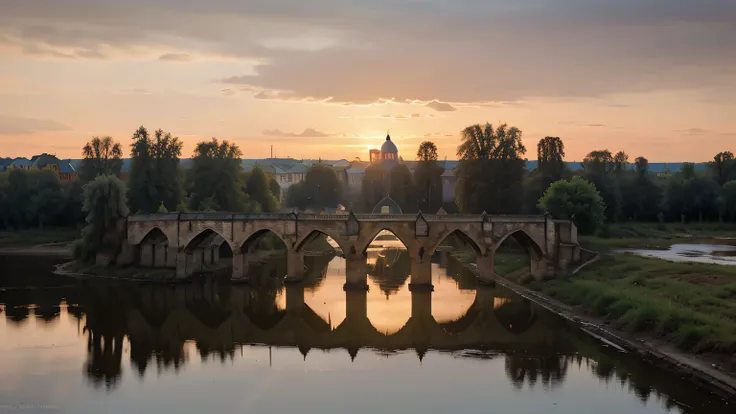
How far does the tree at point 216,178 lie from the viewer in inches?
3583

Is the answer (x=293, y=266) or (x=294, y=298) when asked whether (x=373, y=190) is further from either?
(x=294, y=298)

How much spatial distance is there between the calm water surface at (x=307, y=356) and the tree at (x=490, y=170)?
22939 millimetres

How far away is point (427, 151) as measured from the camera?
11819 centimetres

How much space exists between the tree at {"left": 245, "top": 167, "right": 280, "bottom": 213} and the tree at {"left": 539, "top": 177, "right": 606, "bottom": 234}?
37.2 metres

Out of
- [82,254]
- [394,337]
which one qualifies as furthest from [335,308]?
[82,254]

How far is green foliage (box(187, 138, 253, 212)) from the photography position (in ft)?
299

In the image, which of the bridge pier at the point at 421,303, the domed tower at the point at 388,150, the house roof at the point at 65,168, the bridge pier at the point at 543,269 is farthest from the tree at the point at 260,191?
the domed tower at the point at 388,150

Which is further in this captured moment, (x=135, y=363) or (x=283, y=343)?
(x=283, y=343)

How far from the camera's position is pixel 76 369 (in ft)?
135

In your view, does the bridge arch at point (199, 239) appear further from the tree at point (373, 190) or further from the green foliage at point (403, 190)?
the tree at point (373, 190)

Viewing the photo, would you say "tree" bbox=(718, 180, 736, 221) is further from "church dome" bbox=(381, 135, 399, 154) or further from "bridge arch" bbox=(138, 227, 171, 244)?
"church dome" bbox=(381, 135, 399, 154)

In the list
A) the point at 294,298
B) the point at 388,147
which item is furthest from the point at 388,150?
the point at 294,298

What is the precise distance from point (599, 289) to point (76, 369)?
33.1 meters

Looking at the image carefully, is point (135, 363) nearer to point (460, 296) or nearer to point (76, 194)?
point (460, 296)
